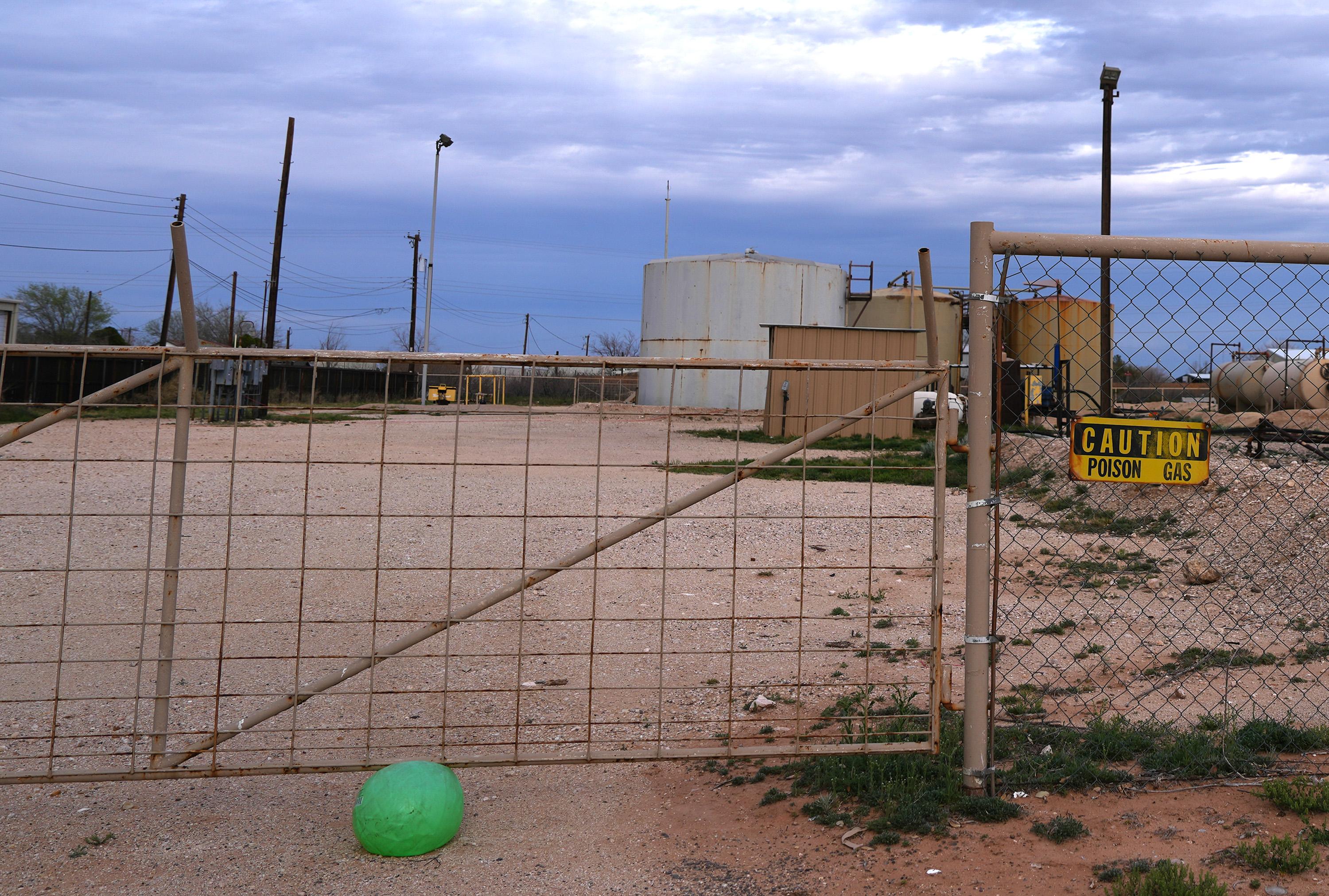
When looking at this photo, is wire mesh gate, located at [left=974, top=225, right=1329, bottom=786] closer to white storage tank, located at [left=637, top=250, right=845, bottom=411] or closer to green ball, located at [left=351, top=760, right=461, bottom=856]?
green ball, located at [left=351, top=760, right=461, bottom=856]

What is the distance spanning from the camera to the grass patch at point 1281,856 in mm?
3059

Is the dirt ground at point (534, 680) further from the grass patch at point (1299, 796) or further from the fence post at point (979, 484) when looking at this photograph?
the fence post at point (979, 484)

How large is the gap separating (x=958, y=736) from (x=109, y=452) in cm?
1453

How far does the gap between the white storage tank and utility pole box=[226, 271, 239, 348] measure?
16.3m

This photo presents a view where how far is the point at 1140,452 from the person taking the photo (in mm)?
3521

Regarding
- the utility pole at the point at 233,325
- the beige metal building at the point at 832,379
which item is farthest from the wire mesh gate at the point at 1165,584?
the utility pole at the point at 233,325

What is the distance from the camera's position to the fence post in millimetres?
3471

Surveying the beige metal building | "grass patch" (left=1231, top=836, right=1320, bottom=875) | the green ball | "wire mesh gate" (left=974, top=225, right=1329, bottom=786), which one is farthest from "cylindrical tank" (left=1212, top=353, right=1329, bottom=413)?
the beige metal building

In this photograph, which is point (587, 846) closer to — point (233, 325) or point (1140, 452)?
point (1140, 452)

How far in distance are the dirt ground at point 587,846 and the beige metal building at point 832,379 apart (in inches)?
603

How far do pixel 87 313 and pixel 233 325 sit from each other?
17.5ft

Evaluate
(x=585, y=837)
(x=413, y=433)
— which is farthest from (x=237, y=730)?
(x=413, y=433)

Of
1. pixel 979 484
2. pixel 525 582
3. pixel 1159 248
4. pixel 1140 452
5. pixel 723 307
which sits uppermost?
pixel 723 307

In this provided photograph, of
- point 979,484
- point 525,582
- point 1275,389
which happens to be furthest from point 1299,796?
point 1275,389
